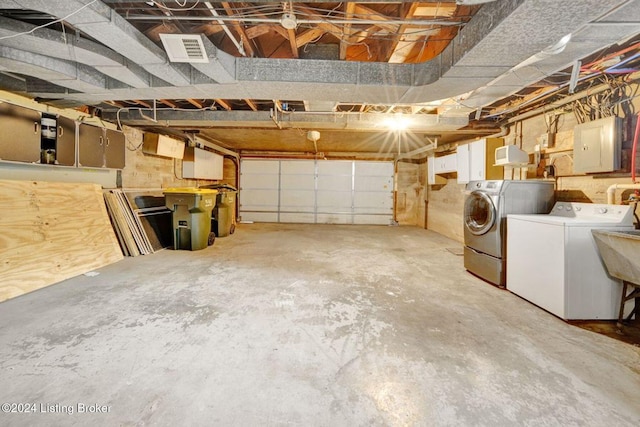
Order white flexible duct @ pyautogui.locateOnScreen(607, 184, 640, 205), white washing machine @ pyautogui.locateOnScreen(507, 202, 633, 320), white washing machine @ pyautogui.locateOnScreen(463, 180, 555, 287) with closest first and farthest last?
white washing machine @ pyautogui.locateOnScreen(507, 202, 633, 320) → white flexible duct @ pyautogui.locateOnScreen(607, 184, 640, 205) → white washing machine @ pyautogui.locateOnScreen(463, 180, 555, 287)

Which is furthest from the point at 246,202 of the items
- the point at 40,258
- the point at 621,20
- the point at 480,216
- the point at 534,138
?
the point at 621,20

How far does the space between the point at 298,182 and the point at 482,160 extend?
5.36 m

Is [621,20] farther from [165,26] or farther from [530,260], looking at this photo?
[165,26]

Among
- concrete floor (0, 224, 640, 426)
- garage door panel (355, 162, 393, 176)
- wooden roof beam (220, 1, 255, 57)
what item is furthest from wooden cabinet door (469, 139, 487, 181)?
wooden roof beam (220, 1, 255, 57)

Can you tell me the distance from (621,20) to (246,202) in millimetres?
8243

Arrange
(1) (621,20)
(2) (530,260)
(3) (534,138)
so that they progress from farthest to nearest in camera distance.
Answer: (3) (534,138)
(2) (530,260)
(1) (621,20)

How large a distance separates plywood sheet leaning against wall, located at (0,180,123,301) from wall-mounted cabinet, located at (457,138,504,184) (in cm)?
599

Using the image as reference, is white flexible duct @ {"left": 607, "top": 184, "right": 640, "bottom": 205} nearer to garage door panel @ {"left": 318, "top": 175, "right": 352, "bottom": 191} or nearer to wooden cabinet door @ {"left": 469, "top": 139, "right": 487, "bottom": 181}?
wooden cabinet door @ {"left": 469, "top": 139, "right": 487, "bottom": 181}

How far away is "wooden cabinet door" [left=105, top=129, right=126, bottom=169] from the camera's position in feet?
13.7

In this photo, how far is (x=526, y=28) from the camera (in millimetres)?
1592

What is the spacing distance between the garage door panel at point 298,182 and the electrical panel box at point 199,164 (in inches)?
83.3

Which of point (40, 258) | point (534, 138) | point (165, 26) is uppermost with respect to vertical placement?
point (165, 26)

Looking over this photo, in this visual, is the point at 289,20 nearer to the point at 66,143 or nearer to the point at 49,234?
the point at 49,234

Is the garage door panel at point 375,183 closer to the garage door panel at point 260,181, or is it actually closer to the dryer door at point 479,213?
the garage door panel at point 260,181
